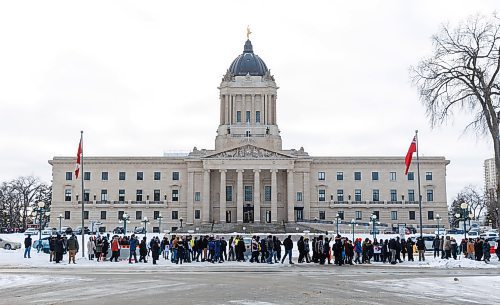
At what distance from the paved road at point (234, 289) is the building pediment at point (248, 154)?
72266mm

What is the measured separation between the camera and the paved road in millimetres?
17719

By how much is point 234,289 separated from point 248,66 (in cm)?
9339

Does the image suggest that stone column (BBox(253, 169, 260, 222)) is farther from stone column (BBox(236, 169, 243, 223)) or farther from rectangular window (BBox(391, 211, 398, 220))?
rectangular window (BBox(391, 211, 398, 220))

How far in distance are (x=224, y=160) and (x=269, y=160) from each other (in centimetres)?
679

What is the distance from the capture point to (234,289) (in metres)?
20.6

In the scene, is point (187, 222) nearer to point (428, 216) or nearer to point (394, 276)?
point (428, 216)

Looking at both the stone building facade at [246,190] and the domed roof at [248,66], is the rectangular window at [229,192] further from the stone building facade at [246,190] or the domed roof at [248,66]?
the domed roof at [248,66]

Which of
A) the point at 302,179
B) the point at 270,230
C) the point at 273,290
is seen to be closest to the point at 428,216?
the point at 302,179

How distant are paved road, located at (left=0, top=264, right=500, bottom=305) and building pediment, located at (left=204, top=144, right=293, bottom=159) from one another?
2845 inches

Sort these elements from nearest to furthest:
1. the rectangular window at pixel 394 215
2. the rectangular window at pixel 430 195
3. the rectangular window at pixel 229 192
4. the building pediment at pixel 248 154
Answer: the building pediment at pixel 248 154 → the rectangular window at pixel 394 215 → the rectangular window at pixel 229 192 → the rectangular window at pixel 430 195

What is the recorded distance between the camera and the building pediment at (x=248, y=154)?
99.8 m

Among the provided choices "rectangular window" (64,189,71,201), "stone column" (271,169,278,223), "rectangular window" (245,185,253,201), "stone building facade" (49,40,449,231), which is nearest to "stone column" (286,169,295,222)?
"stone building facade" (49,40,449,231)

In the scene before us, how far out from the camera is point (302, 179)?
335ft

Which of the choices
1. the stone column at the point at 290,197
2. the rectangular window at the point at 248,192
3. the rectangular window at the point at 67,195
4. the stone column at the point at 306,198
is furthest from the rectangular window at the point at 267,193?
the rectangular window at the point at 67,195
